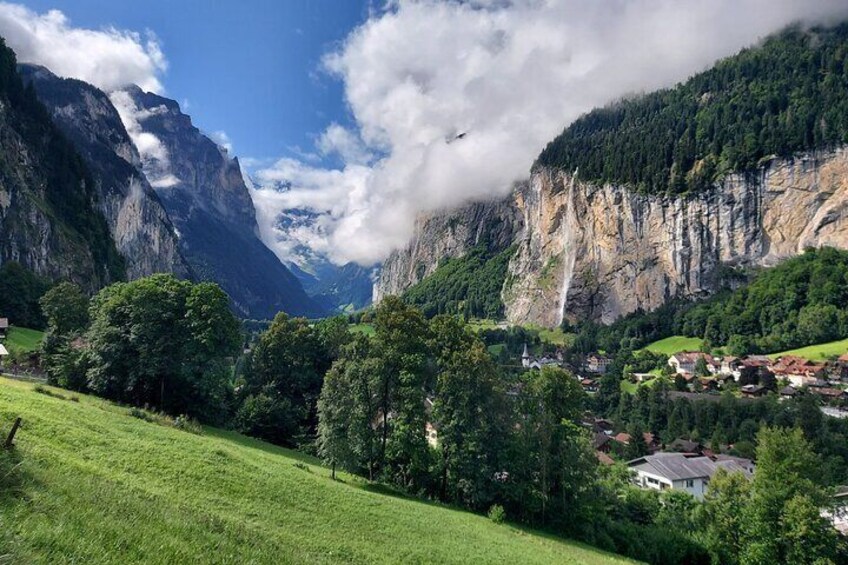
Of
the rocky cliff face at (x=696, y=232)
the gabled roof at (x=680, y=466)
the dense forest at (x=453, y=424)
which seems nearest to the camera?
the dense forest at (x=453, y=424)

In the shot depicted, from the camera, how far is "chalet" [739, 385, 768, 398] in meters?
95.5

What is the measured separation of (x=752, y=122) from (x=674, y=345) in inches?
3315

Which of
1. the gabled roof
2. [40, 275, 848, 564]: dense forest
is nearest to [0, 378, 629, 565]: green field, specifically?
[40, 275, 848, 564]: dense forest

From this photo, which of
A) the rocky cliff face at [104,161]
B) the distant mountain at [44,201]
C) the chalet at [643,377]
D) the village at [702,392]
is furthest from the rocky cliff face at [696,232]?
the rocky cliff face at [104,161]

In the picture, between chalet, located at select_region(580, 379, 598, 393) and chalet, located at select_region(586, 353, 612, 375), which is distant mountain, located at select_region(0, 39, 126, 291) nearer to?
chalet, located at select_region(580, 379, 598, 393)

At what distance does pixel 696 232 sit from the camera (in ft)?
543

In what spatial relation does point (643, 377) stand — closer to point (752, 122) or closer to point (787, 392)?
point (787, 392)

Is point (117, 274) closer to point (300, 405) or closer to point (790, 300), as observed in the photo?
point (300, 405)

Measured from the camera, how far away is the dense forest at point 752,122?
15512 centimetres

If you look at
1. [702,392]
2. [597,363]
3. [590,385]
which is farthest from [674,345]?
[702,392]

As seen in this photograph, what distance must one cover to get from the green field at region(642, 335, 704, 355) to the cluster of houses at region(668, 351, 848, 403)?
42.9ft

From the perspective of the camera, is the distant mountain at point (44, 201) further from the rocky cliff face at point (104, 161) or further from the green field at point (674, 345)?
the green field at point (674, 345)

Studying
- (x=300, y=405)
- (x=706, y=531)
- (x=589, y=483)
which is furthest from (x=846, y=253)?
(x=300, y=405)

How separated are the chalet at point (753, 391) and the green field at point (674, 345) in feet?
128
